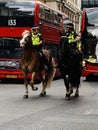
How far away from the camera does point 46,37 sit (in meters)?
25.9

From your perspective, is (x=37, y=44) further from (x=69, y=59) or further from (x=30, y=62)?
(x=69, y=59)

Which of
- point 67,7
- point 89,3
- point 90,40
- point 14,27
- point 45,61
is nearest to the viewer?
point 45,61

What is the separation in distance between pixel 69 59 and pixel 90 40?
10.6m

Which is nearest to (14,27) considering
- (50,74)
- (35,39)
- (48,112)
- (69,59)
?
(35,39)

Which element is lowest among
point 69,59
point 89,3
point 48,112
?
point 48,112

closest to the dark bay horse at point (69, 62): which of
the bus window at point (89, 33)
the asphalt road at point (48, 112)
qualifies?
the asphalt road at point (48, 112)

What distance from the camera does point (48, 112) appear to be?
1298cm

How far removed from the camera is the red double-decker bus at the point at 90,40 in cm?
2634

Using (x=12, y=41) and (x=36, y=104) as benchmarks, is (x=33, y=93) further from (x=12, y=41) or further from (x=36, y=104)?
(x=12, y=41)

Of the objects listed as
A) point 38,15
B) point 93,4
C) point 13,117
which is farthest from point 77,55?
point 93,4

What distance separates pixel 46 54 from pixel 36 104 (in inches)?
141

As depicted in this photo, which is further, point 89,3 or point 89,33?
point 89,3

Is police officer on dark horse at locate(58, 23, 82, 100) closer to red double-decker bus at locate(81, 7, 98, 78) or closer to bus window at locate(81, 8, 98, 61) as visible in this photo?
red double-decker bus at locate(81, 7, 98, 78)

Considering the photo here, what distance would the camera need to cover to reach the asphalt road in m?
10.8
